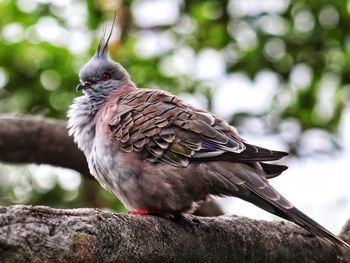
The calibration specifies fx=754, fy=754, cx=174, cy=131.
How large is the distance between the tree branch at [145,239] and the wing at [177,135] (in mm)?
369

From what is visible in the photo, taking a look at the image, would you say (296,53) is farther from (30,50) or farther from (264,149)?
(264,149)

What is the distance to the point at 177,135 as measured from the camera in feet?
14.0

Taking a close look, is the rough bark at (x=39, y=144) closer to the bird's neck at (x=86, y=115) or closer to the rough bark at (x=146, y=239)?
the bird's neck at (x=86, y=115)

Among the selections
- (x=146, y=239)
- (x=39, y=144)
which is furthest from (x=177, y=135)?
(x=39, y=144)

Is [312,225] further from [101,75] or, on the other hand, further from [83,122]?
[101,75]

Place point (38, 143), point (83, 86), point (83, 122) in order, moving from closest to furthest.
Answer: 1. point (83, 122)
2. point (83, 86)
3. point (38, 143)

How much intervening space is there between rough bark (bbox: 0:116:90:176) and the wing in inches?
→ 63.9

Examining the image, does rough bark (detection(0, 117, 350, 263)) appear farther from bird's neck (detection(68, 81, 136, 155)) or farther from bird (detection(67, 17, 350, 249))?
bird's neck (detection(68, 81, 136, 155))

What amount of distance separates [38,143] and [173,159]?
85.9 inches

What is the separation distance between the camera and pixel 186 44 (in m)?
7.04

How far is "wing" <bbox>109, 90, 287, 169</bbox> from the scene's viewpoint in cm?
416

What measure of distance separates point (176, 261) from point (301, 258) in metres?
1.10

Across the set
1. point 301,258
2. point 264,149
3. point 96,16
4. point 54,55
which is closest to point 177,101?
point 264,149

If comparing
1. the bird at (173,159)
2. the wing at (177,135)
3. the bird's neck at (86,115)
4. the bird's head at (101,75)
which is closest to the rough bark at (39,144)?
the bird's head at (101,75)
